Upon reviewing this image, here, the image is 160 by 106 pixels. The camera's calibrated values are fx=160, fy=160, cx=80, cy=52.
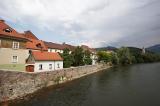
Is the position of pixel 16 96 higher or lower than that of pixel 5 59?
lower

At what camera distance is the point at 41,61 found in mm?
31047

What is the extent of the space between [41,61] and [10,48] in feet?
27.5

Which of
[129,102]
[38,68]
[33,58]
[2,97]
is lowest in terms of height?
[129,102]

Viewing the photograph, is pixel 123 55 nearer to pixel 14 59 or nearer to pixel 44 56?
pixel 44 56

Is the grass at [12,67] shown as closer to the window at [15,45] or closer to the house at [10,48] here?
the house at [10,48]

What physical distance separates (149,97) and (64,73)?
636 inches

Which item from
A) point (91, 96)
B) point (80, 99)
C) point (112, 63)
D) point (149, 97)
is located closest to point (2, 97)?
point (80, 99)

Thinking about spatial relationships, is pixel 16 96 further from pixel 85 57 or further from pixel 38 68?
pixel 85 57

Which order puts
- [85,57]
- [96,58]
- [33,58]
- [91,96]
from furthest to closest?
1. [96,58]
2. [85,57]
3. [33,58]
4. [91,96]

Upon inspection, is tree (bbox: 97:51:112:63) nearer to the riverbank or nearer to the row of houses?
the riverbank

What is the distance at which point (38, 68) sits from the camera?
99.5 ft

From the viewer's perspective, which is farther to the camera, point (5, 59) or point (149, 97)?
point (5, 59)

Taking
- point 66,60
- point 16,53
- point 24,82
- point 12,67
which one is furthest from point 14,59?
point 66,60

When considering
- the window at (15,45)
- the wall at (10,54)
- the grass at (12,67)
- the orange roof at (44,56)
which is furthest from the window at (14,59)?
the orange roof at (44,56)
